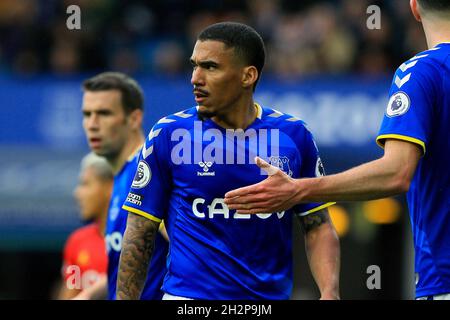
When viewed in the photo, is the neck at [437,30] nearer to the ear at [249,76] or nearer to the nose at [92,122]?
the ear at [249,76]

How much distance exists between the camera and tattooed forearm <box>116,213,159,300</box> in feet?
18.9

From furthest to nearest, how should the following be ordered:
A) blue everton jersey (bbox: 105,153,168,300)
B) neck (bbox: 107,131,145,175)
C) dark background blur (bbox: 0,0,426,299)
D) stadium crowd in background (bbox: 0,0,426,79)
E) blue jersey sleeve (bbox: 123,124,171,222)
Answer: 1. stadium crowd in background (bbox: 0,0,426,79)
2. dark background blur (bbox: 0,0,426,299)
3. neck (bbox: 107,131,145,175)
4. blue everton jersey (bbox: 105,153,168,300)
5. blue jersey sleeve (bbox: 123,124,171,222)

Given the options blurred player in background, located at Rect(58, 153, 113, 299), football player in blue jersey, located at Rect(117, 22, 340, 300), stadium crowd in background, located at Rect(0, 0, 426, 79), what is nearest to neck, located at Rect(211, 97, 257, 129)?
football player in blue jersey, located at Rect(117, 22, 340, 300)

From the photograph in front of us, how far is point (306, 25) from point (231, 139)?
9.66m

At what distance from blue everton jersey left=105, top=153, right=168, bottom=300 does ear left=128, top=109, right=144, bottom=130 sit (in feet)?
1.47

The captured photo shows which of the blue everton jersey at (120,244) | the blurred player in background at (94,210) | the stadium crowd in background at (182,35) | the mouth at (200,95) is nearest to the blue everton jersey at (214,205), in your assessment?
the mouth at (200,95)

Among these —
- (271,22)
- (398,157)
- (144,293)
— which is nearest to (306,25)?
(271,22)

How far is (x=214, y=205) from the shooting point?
18.6 feet

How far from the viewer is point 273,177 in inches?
174

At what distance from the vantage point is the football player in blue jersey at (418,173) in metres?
4.41

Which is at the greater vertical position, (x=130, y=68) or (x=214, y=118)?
(x=130, y=68)

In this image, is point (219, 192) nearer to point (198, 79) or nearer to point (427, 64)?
point (198, 79)

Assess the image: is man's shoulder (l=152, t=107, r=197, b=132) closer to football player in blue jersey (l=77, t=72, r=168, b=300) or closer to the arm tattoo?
the arm tattoo

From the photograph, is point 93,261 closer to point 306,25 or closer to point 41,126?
point 41,126
